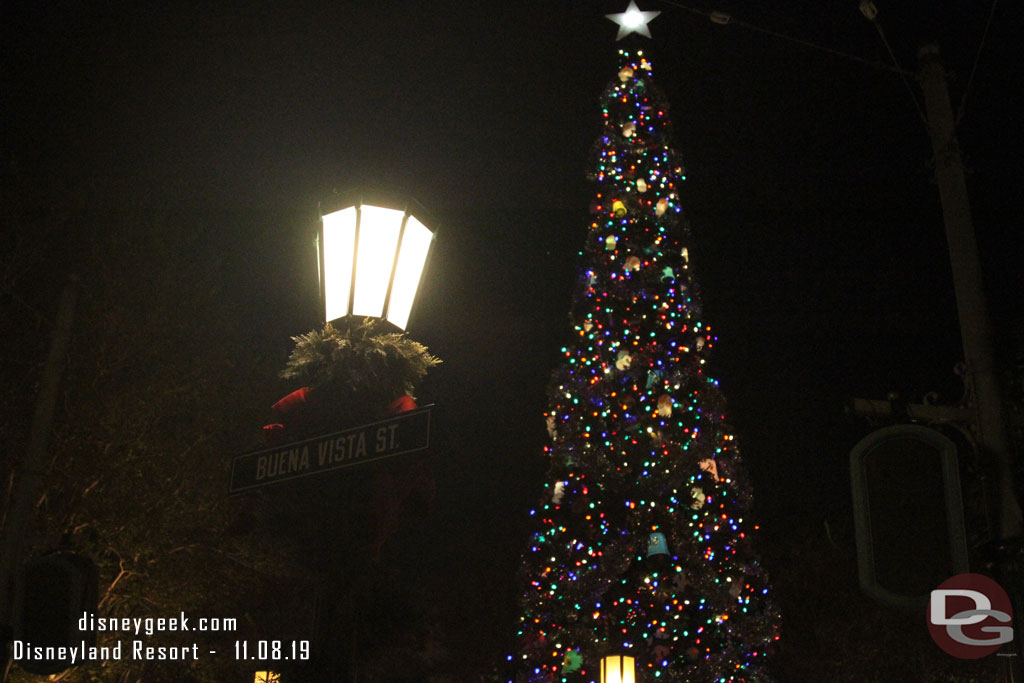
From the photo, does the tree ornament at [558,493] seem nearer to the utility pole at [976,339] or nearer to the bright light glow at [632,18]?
the bright light glow at [632,18]

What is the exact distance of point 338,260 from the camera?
4.21m

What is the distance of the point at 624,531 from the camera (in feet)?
40.2

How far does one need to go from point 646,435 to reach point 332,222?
8866 mm

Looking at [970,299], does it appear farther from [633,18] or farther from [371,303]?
[633,18]

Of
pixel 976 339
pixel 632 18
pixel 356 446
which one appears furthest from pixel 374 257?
pixel 632 18

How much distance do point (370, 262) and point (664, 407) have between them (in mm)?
8951

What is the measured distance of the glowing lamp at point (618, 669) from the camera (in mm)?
11328

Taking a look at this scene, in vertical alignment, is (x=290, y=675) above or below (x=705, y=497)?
below

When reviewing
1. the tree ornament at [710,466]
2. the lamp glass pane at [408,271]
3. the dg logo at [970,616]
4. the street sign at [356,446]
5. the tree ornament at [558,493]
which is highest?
the tree ornament at [710,466]

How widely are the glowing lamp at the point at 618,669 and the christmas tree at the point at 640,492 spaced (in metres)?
0.09

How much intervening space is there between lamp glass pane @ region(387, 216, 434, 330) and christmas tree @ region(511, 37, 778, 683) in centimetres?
847

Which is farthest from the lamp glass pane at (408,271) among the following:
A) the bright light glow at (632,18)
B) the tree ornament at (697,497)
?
the bright light glow at (632,18)

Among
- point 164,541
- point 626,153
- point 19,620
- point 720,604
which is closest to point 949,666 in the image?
point 720,604

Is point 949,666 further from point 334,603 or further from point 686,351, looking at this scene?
point 334,603
